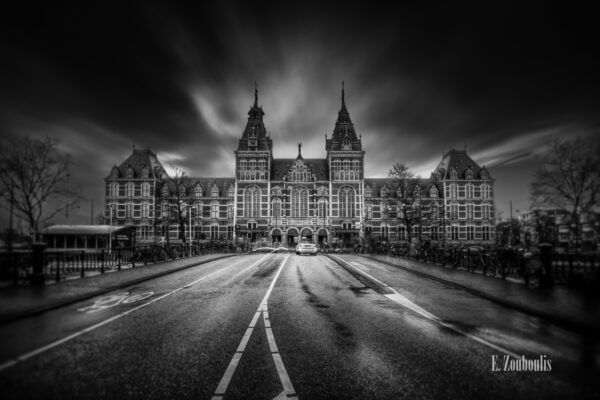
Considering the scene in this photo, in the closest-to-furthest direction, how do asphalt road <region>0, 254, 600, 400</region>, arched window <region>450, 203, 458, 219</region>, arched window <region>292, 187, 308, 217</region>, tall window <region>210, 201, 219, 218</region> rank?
asphalt road <region>0, 254, 600, 400</region> → arched window <region>292, 187, 308, 217</region> → arched window <region>450, 203, 458, 219</region> → tall window <region>210, 201, 219, 218</region>

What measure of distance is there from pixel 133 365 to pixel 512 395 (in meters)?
5.40

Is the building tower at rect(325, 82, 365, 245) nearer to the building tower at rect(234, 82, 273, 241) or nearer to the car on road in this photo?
the building tower at rect(234, 82, 273, 241)

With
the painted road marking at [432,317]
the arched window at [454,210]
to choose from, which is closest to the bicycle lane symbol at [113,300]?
the painted road marking at [432,317]

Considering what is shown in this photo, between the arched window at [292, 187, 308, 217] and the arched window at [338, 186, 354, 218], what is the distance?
6912mm

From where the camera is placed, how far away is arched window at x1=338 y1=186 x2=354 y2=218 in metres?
61.9

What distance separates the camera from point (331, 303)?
959 centimetres

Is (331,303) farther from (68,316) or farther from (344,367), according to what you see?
(68,316)

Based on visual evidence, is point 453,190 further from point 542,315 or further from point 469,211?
point 542,315

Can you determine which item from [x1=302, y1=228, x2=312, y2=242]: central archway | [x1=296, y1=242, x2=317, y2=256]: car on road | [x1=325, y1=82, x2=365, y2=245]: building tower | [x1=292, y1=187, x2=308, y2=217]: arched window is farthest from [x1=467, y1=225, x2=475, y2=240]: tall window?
[x1=296, y1=242, x2=317, y2=256]: car on road

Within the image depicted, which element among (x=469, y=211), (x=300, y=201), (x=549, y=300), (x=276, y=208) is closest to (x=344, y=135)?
(x=300, y=201)

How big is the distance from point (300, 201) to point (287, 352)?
188ft

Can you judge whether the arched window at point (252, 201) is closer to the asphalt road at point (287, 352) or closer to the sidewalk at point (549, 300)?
the sidewalk at point (549, 300)

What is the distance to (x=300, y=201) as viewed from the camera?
62.7 m

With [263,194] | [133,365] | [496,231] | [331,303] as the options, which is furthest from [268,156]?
[133,365]
